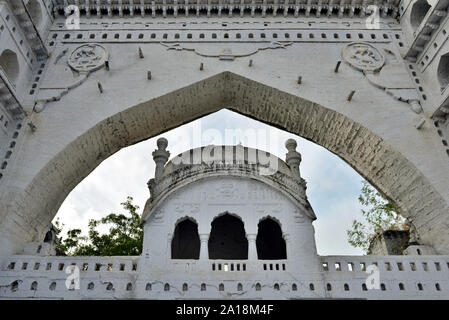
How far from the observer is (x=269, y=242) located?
33.0ft

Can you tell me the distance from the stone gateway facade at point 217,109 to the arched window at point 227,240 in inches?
1.4

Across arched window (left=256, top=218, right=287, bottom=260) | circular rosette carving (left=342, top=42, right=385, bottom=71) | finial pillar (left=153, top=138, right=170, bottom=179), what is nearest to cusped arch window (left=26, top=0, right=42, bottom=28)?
finial pillar (left=153, top=138, right=170, bottom=179)

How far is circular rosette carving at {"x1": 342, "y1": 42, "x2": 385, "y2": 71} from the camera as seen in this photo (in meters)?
10.7

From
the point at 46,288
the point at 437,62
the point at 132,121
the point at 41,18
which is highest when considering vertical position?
the point at 41,18

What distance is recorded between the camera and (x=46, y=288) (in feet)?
24.1

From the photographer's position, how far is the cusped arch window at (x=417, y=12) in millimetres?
11078

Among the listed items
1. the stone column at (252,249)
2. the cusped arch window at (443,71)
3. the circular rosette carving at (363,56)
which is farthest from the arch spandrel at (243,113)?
the stone column at (252,249)

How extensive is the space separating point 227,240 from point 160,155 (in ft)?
9.33

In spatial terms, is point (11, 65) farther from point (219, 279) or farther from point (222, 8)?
point (219, 279)
